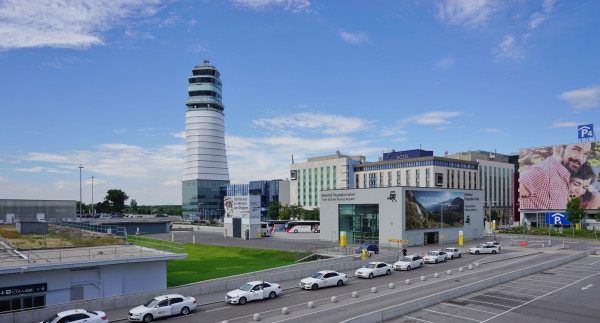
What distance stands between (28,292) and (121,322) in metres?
6.45

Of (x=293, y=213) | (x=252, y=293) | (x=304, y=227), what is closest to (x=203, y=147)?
(x=293, y=213)

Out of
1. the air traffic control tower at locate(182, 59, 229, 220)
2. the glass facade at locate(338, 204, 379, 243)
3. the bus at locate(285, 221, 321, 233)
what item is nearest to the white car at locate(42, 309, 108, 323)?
the glass facade at locate(338, 204, 379, 243)

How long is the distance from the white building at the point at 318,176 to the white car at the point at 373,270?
104655 mm

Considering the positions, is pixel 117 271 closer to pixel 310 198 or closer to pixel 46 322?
pixel 46 322

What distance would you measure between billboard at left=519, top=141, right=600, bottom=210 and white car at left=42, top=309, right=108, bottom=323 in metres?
121

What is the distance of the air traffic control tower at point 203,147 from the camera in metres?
176

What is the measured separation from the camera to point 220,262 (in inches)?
1898

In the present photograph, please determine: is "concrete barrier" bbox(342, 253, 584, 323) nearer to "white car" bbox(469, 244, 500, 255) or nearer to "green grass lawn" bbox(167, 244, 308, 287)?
"white car" bbox(469, 244, 500, 255)

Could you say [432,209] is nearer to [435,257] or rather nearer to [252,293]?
[435,257]

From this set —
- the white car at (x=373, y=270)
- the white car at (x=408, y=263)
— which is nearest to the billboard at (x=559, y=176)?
the white car at (x=408, y=263)

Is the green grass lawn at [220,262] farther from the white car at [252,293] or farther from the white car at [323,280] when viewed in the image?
the white car at [323,280]

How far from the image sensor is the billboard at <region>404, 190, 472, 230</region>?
6328 centimetres

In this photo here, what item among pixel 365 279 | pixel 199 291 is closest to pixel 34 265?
pixel 199 291

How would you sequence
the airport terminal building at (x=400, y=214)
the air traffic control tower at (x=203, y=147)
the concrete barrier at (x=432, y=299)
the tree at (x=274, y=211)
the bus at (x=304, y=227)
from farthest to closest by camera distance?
the air traffic control tower at (x=203, y=147)
the tree at (x=274, y=211)
the bus at (x=304, y=227)
the airport terminal building at (x=400, y=214)
the concrete barrier at (x=432, y=299)
